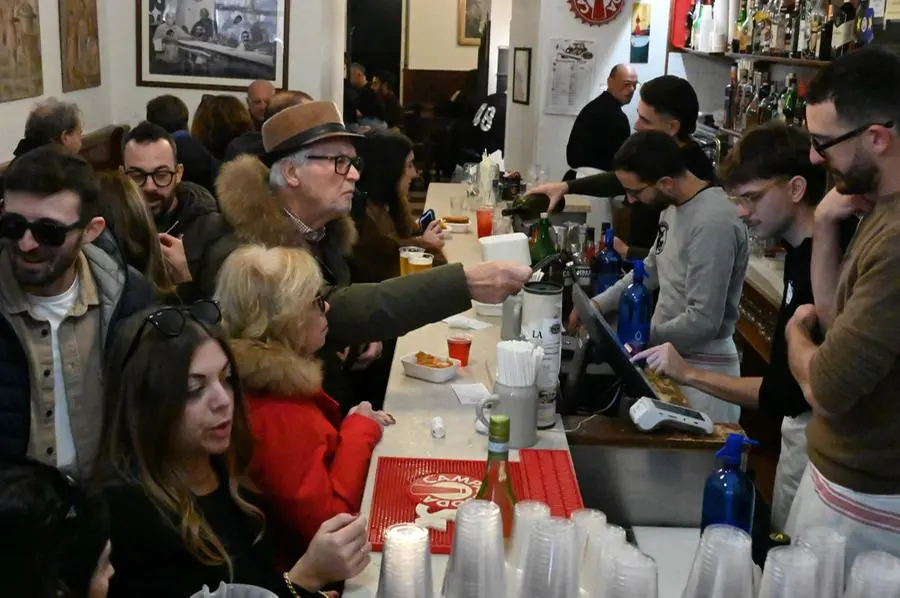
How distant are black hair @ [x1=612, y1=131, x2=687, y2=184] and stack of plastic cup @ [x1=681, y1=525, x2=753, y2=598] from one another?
1997 mm

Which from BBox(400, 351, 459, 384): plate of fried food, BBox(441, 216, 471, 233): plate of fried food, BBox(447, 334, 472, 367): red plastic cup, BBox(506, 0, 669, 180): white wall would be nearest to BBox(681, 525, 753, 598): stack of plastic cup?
BBox(400, 351, 459, 384): plate of fried food

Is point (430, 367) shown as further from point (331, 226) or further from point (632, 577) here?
point (632, 577)

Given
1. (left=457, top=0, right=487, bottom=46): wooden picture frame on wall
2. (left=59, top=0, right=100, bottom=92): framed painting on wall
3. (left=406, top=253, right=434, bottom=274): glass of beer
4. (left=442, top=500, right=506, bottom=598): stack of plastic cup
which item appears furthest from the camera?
(left=457, top=0, right=487, bottom=46): wooden picture frame on wall

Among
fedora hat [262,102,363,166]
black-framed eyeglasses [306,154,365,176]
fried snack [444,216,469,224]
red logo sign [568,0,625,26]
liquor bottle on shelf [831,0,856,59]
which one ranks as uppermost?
red logo sign [568,0,625,26]

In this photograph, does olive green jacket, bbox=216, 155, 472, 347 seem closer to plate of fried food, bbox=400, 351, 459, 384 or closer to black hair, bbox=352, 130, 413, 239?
plate of fried food, bbox=400, 351, 459, 384

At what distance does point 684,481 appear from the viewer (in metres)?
2.47

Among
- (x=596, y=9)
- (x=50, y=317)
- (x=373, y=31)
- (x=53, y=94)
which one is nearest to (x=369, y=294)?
(x=50, y=317)

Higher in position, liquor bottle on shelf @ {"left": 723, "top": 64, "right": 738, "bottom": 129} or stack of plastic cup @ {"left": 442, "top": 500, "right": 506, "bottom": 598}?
liquor bottle on shelf @ {"left": 723, "top": 64, "right": 738, "bottom": 129}

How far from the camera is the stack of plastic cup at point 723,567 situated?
1486 millimetres

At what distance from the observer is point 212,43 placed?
805cm

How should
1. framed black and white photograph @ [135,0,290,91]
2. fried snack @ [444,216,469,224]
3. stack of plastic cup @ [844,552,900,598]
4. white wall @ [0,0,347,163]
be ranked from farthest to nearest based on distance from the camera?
framed black and white photograph @ [135,0,290,91], white wall @ [0,0,347,163], fried snack @ [444,216,469,224], stack of plastic cup @ [844,552,900,598]

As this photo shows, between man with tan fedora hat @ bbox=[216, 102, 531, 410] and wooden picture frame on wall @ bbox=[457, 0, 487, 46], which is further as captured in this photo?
wooden picture frame on wall @ bbox=[457, 0, 487, 46]

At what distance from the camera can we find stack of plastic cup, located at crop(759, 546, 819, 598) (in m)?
1.47

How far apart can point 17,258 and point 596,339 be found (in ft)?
4.67
